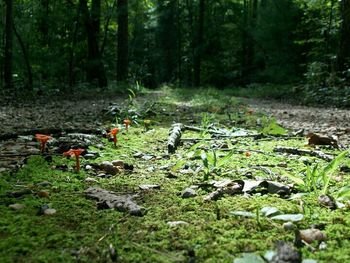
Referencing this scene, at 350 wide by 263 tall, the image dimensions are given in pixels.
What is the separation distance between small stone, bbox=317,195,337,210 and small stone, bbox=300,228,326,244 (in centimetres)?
38

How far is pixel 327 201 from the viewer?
1905 mm

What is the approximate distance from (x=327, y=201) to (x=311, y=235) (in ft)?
1.47

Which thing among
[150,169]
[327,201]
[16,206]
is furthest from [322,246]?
[150,169]

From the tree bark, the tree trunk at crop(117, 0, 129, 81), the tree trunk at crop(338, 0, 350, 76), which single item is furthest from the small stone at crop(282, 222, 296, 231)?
the tree bark

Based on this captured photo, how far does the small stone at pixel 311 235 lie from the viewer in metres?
1.50

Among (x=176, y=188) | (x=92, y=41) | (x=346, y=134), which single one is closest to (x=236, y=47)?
(x=92, y=41)

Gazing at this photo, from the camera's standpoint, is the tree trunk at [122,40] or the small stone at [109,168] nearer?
the small stone at [109,168]

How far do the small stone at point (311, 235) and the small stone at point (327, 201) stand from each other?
0.38 m

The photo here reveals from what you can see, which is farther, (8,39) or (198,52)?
(198,52)

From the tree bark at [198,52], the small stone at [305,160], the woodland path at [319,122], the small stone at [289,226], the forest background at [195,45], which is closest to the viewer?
the small stone at [289,226]

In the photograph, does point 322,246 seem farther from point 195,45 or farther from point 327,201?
point 195,45

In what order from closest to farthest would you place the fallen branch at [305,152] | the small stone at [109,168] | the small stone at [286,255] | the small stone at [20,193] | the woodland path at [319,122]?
the small stone at [286,255]
the small stone at [20,193]
the small stone at [109,168]
the fallen branch at [305,152]
the woodland path at [319,122]

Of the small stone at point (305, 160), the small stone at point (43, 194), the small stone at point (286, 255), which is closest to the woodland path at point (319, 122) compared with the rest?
the small stone at point (305, 160)

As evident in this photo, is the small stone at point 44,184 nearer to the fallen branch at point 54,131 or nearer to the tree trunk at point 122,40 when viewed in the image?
the fallen branch at point 54,131
